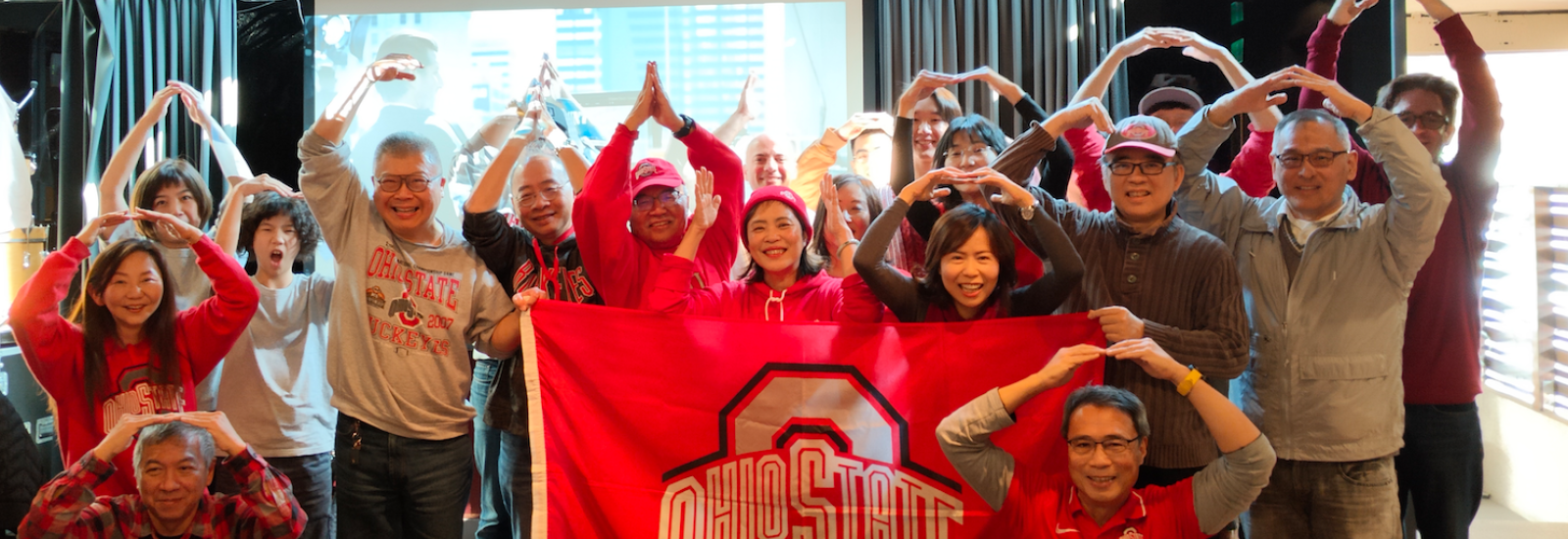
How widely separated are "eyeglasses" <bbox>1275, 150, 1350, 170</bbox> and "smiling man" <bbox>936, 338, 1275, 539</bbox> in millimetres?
724

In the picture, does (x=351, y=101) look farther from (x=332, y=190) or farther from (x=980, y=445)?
(x=980, y=445)

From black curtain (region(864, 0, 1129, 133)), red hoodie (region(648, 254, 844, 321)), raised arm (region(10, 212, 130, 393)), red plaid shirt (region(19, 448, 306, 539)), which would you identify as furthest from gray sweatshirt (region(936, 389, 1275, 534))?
black curtain (region(864, 0, 1129, 133))

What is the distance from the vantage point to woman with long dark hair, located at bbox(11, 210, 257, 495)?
9.12 ft

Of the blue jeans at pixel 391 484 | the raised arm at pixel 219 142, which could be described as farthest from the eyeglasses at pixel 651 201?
the raised arm at pixel 219 142

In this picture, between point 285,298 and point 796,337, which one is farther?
point 285,298

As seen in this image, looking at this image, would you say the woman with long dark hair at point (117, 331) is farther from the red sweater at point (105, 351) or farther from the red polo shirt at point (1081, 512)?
the red polo shirt at point (1081, 512)

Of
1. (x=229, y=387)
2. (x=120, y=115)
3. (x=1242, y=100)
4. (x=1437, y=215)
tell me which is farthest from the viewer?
(x=120, y=115)

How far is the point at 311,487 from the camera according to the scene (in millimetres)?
3029

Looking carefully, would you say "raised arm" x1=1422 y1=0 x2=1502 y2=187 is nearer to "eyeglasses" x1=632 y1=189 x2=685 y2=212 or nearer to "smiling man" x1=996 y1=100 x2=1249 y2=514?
"smiling man" x1=996 y1=100 x2=1249 y2=514

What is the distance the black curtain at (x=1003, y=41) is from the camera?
4613mm

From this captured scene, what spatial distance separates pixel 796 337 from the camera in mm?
2582

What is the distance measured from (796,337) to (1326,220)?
4.73ft

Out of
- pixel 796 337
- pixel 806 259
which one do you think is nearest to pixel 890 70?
pixel 806 259

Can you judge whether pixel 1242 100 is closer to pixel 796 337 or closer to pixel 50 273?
pixel 796 337
